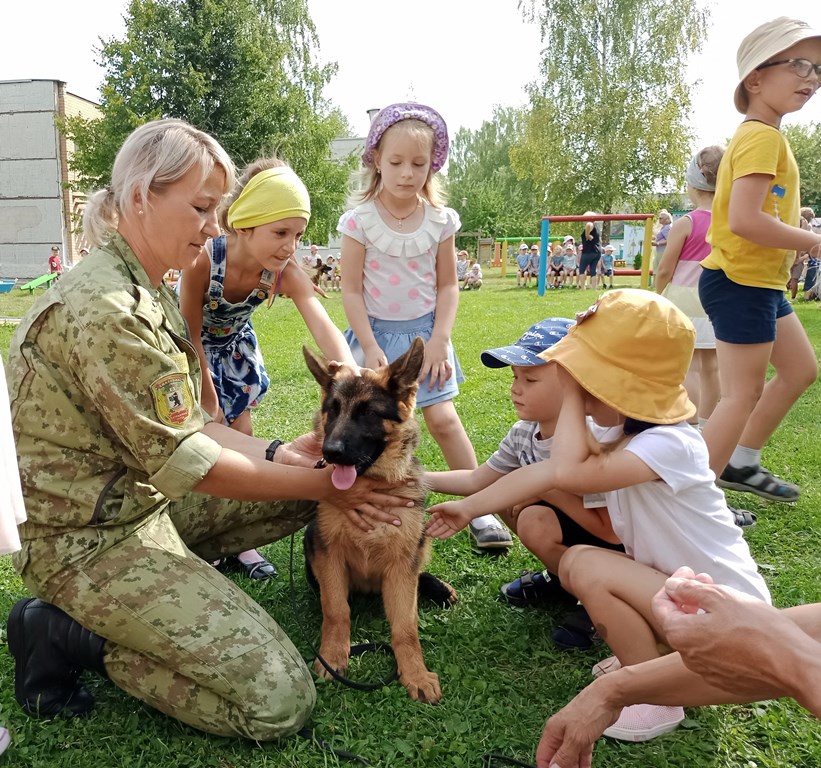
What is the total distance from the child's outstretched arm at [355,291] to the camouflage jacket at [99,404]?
177cm

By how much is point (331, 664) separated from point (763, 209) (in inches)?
137

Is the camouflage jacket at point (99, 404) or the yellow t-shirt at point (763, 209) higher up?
the yellow t-shirt at point (763, 209)

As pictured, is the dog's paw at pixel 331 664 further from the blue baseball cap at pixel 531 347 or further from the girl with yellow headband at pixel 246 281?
the blue baseball cap at pixel 531 347

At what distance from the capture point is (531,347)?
3.42 metres

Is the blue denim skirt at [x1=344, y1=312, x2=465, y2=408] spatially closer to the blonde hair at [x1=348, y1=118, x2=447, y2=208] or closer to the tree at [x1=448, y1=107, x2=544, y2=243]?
the blonde hair at [x1=348, y1=118, x2=447, y2=208]

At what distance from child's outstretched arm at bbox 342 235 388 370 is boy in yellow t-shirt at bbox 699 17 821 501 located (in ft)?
7.02

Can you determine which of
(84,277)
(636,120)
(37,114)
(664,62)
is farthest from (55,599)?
(37,114)

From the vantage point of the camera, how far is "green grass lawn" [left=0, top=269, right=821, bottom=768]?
8.34 ft

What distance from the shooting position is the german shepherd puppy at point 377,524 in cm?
310

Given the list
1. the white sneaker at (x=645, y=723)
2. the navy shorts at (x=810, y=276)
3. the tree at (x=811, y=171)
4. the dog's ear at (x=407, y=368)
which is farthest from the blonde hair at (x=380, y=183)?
the tree at (x=811, y=171)

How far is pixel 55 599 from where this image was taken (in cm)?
268

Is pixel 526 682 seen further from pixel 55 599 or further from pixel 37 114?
pixel 37 114

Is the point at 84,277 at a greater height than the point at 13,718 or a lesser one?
greater

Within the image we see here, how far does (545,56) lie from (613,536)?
1721 inches
